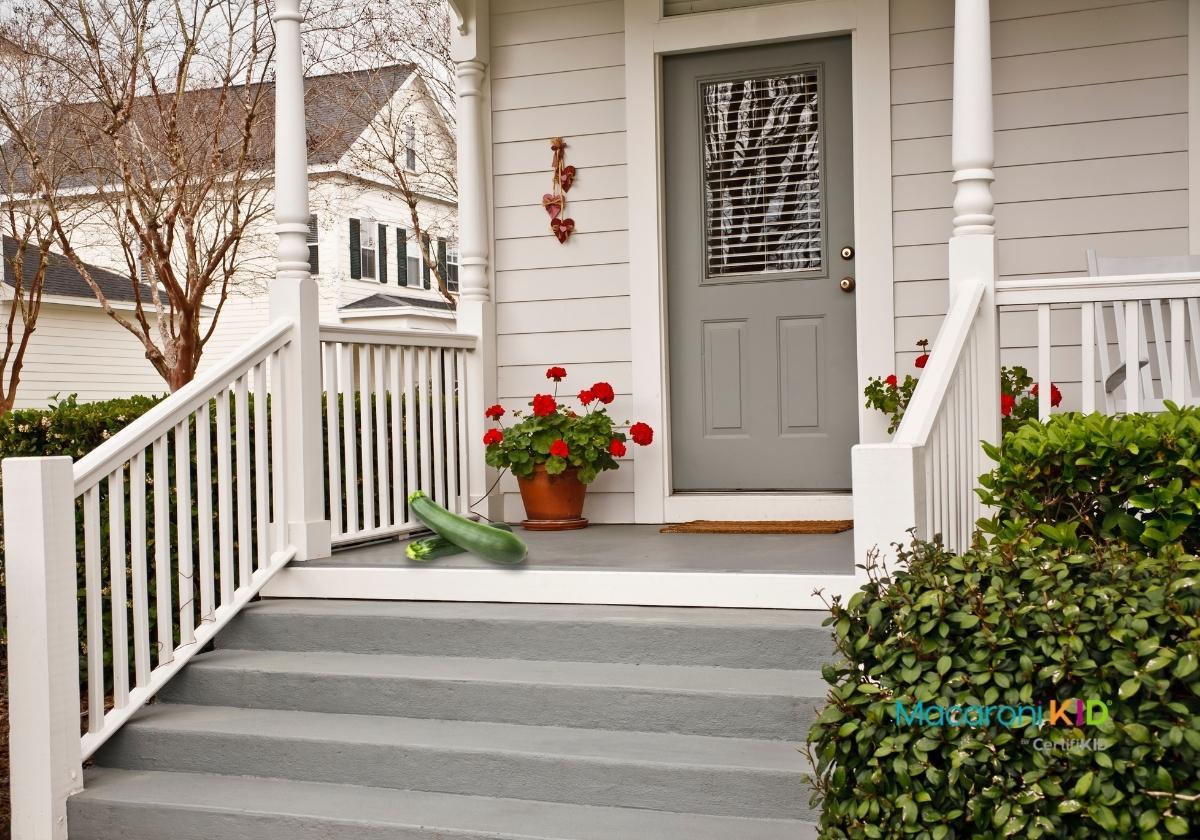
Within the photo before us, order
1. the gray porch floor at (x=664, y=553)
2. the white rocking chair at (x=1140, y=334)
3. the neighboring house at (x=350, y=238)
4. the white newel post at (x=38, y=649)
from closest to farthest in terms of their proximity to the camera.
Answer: the white newel post at (x=38, y=649) < the white rocking chair at (x=1140, y=334) < the gray porch floor at (x=664, y=553) < the neighboring house at (x=350, y=238)

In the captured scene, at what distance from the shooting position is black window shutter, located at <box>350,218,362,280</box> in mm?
16673

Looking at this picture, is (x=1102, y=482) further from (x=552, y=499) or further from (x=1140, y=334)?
(x=552, y=499)

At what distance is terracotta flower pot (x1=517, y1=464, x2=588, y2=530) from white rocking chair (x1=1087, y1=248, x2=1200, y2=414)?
213cm

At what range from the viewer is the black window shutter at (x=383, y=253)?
17.0 meters

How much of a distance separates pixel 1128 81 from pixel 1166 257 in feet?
2.65

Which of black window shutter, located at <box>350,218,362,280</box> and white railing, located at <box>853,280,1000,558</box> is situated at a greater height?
black window shutter, located at <box>350,218,362,280</box>

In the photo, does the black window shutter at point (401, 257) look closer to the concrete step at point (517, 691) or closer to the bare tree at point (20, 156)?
the bare tree at point (20, 156)

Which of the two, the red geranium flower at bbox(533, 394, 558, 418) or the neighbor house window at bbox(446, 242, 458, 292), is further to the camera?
the neighbor house window at bbox(446, 242, 458, 292)

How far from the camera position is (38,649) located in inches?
121

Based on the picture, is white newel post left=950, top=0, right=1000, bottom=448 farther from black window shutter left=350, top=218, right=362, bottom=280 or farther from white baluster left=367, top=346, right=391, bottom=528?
black window shutter left=350, top=218, right=362, bottom=280

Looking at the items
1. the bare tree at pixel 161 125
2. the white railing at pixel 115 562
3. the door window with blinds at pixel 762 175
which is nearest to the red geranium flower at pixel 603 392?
the door window with blinds at pixel 762 175

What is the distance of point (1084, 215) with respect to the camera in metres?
4.74

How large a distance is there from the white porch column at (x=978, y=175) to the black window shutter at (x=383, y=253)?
45.9ft

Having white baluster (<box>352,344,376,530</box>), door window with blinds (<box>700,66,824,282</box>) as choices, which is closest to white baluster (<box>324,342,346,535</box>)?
white baluster (<box>352,344,376,530</box>)
